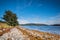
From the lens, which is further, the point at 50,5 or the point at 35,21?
the point at 35,21

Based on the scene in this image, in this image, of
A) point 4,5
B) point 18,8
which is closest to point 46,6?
point 18,8

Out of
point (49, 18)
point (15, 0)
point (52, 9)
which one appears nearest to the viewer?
point (15, 0)

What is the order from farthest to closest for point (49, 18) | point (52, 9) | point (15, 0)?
point (49, 18)
point (52, 9)
point (15, 0)

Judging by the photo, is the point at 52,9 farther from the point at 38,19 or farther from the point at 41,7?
the point at 38,19

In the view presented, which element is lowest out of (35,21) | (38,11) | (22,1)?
(35,21)

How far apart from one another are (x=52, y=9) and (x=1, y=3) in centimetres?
216

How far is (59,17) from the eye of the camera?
5.41 m

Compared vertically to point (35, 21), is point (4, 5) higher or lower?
higher

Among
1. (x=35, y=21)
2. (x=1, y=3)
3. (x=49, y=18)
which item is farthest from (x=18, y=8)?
(x=49, y=18)

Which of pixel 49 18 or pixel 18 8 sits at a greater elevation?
pixel 18 8

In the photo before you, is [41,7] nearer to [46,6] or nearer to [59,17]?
[46,6]

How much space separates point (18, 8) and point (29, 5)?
511 mm

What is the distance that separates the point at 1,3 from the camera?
4926mm

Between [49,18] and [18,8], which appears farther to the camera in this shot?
[49,18]
